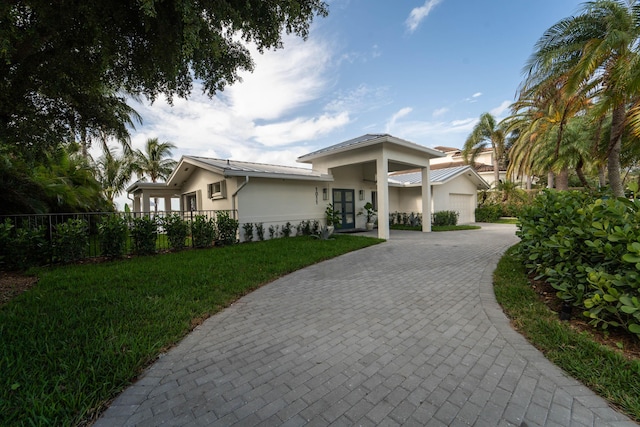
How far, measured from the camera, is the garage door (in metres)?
18.9

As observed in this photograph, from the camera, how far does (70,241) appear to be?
6.50 metres

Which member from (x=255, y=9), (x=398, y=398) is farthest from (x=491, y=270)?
(x=255, y=9)

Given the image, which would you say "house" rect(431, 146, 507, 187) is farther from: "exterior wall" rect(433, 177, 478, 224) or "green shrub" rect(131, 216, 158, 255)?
"green shrub" rect(131, 216, 158, 255)

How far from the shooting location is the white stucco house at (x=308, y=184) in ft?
34.4

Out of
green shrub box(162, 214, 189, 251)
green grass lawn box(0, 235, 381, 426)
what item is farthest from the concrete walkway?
green shrub box(162, 214, 189, 251)

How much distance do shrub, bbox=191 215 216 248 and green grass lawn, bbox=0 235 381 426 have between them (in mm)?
2115

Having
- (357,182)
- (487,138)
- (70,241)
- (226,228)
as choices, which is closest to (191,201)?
(226,228)

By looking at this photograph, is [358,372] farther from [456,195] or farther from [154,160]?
[154,160]

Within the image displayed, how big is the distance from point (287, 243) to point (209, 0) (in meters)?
7.25

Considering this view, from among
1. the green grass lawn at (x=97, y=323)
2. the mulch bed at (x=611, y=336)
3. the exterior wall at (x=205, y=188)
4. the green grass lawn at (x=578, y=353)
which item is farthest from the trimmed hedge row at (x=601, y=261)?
the exterior wall at (x=205, y=188)

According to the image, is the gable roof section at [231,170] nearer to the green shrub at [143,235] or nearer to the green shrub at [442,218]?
the green shrub at [143,235]

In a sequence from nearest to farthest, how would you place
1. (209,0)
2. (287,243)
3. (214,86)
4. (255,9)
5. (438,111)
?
1. (209,0)
2. (255,9)
3. (214,86)
4. (287,243)
5. (438,111)

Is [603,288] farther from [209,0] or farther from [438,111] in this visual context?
[438,111]

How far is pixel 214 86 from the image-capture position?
18.4 ft
